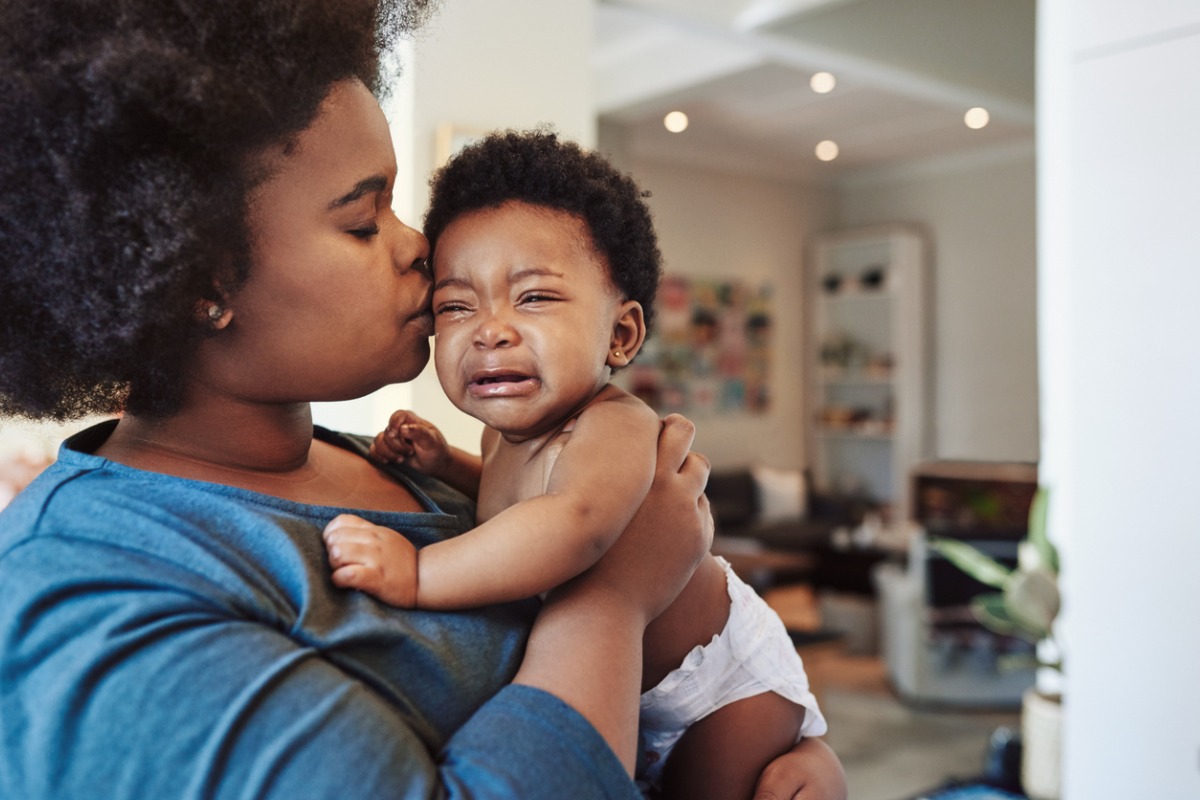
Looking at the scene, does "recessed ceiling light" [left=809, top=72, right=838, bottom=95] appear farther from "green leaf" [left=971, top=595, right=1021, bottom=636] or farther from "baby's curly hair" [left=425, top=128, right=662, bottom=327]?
"baby's curly hair" [left=425, top=128, right=662, bottom=327]

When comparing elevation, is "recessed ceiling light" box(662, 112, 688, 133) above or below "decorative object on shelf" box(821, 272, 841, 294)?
above

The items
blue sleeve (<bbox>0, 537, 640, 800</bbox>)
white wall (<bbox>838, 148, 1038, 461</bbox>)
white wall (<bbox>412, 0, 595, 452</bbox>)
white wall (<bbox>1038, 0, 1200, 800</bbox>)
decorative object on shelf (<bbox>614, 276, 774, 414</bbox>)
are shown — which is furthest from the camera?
decorative object on shelf (<bbox>614, 276, 774, 414</bbox>)

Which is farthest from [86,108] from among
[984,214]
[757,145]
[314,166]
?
Answer: [984,214]

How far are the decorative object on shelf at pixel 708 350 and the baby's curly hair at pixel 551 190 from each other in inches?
254

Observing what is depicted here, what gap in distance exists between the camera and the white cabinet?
8000 mm

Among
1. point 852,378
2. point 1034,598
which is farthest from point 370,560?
point 852,378

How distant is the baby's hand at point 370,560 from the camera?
2.50 ft

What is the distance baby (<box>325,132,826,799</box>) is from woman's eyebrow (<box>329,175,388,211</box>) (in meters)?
0.16

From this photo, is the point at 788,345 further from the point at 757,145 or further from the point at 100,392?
the point at 100,392

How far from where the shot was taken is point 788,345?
877 centimetres

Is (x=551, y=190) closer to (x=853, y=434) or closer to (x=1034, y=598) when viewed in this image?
(x=1034, y=598)

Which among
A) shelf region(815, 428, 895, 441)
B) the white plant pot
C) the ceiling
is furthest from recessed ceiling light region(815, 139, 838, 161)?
the white plant pot

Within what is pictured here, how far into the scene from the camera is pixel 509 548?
0.80 meters

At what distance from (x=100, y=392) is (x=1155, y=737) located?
2.59m
